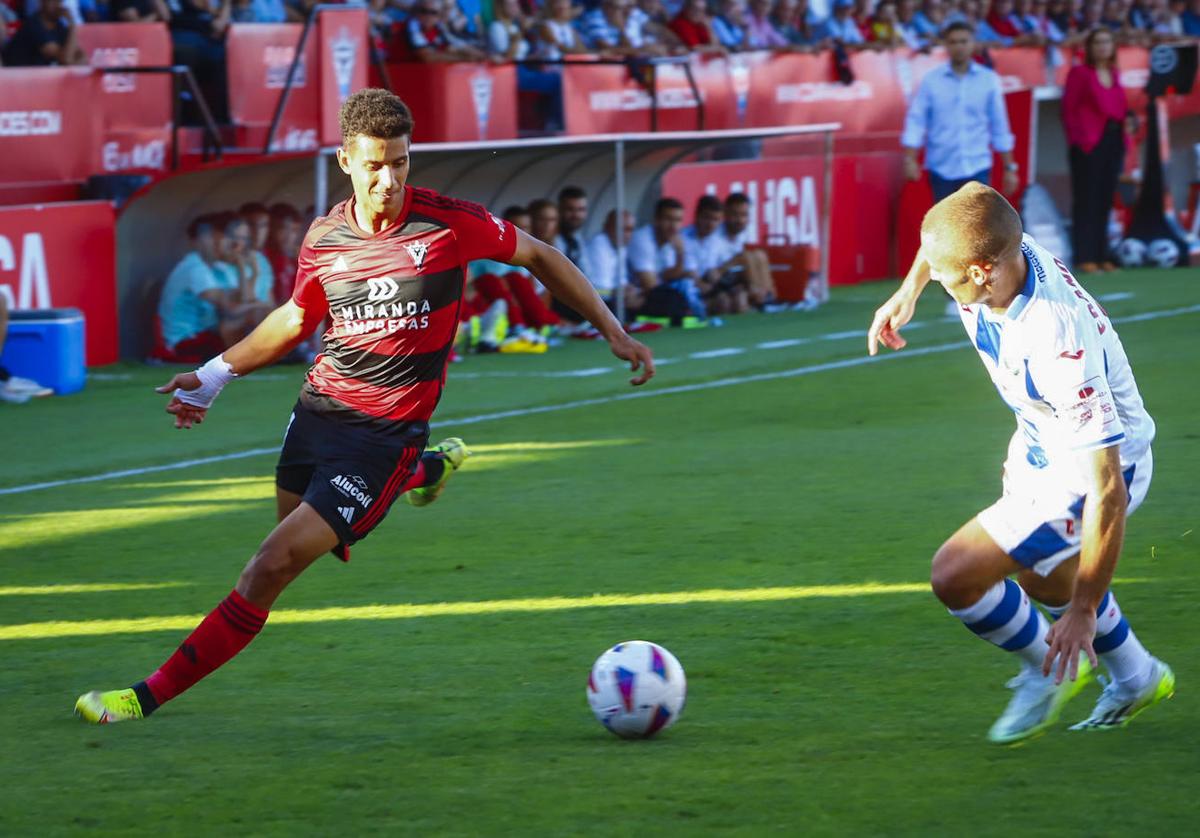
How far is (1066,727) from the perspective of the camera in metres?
5.42

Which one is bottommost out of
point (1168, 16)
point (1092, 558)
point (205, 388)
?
point (1092, 558)

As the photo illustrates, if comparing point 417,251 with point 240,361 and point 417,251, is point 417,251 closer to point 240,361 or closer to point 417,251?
point 417,251

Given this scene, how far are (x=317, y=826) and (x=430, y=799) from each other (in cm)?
32

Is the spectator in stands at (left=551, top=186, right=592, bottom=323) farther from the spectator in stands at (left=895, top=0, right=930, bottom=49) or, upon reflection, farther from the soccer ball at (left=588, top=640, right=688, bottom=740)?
the soccer ball at (left=588, top=640, right=688, bottom=740)

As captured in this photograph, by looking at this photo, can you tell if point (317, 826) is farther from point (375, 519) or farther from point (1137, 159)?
point (1137, 159)

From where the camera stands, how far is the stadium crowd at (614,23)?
16.0m

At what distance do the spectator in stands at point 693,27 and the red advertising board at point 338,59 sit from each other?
5.35 m

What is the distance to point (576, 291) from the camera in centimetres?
596

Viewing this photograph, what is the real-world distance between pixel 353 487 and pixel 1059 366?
2.06 metres

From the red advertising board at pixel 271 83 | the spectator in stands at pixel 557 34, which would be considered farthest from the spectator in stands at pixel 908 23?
the red advertising board at pixel 271 83

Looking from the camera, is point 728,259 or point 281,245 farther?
point 728,259

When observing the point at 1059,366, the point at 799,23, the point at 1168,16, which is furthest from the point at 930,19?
the point at 1059,366

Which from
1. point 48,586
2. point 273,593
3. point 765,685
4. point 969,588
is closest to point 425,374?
point 273,593

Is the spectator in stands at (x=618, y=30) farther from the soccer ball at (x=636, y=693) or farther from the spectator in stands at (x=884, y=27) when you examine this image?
the soccer ball at (x=636, y=693)
